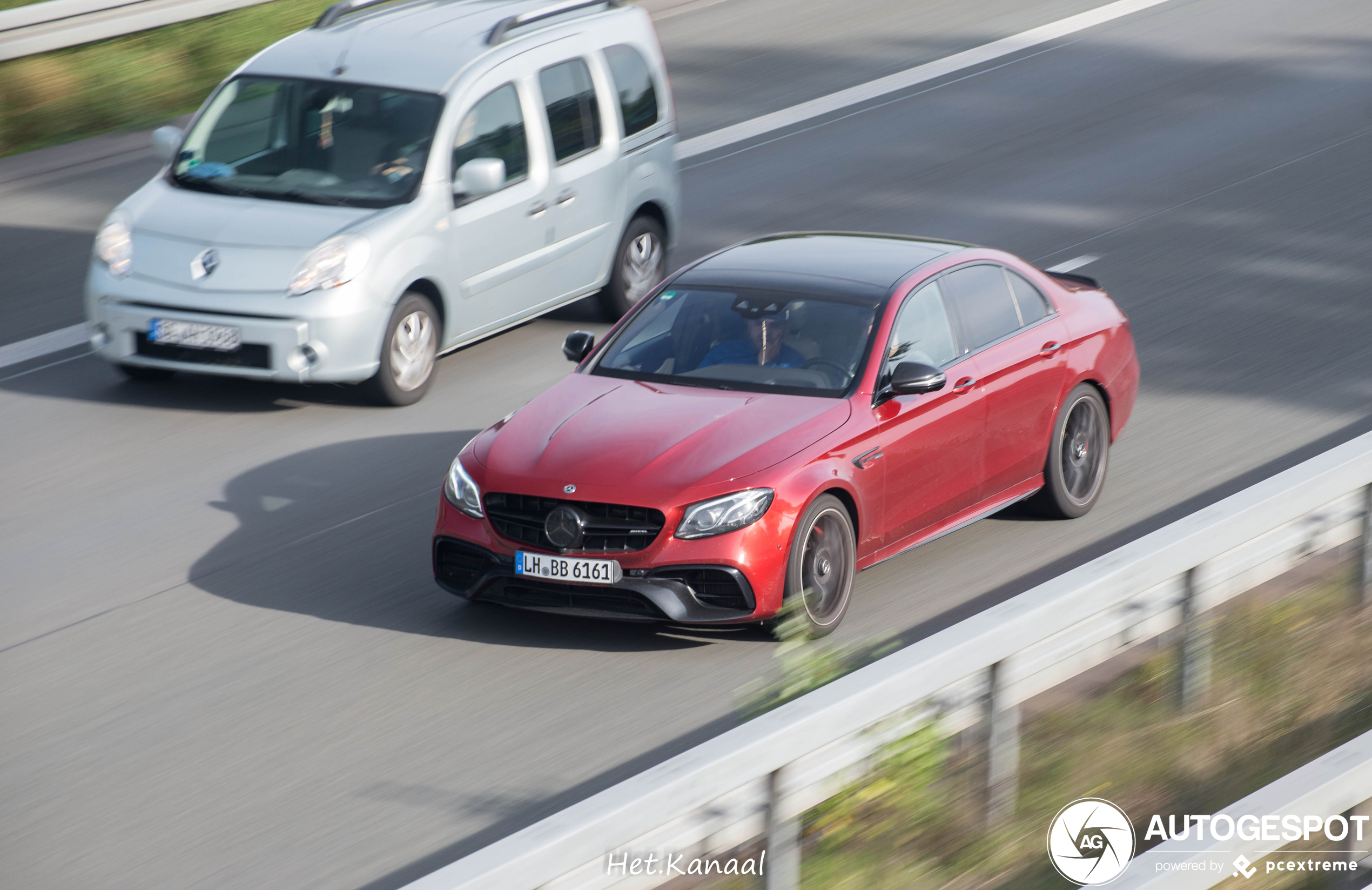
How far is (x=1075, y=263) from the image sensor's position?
47.2 feet

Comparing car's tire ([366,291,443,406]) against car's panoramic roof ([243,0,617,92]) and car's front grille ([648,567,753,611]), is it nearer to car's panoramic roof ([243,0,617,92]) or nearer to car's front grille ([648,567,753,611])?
car's panoramic roof ([243,0,617,92])

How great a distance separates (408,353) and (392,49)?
2.22 meters

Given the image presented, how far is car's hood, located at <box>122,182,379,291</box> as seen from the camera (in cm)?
1103

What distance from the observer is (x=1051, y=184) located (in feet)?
54.8

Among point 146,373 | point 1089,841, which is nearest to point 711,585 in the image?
point 1089,841

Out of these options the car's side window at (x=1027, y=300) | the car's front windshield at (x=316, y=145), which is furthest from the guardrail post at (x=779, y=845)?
the car's front windshield at (x=316, y=145)

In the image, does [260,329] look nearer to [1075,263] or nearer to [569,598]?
[569,598]

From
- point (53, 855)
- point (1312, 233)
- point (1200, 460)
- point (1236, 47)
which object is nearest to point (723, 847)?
point (53, 855)

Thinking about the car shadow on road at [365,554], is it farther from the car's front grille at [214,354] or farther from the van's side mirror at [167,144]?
the van's side mirror at [167,144]

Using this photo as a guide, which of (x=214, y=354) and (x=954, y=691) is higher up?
(x=954, y=691)

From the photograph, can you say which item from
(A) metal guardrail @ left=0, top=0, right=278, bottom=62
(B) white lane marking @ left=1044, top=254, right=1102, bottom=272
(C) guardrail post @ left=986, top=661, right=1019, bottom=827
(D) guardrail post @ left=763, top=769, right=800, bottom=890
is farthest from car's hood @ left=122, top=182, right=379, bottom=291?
(D) guardrail post @ left=763, top=769, right=800, bottom=890

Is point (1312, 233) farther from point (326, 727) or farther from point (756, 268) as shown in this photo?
point (326, 727)

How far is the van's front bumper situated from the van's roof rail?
91.5 inches

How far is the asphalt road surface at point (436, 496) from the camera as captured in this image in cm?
660
